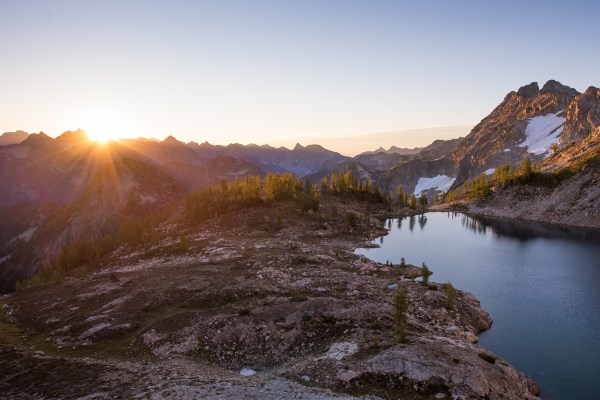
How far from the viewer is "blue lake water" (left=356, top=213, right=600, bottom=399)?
47.9 metres

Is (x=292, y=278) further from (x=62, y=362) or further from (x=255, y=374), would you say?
(x=62, y=362)

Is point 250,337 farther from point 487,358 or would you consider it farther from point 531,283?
point 531,283

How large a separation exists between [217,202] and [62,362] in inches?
4935

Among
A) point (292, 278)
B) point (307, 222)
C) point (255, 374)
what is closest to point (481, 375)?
point (255, 374)

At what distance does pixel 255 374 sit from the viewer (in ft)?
132

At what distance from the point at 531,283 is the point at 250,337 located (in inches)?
2656

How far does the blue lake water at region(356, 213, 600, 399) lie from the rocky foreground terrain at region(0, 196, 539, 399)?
18.1ft

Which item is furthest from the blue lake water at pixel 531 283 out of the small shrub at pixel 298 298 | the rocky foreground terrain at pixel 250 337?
the small shrub at pixel 298 298

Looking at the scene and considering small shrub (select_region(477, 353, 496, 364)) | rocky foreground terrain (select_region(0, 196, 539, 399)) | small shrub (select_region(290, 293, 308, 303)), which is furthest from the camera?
small shrub (select_region(290, 293, 308, 303))

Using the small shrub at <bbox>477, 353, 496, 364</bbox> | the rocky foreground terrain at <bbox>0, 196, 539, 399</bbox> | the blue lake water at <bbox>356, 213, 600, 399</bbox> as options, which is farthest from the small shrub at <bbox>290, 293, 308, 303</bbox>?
the blue lake water at <bbox>356, 213, 600, 399</bbox>

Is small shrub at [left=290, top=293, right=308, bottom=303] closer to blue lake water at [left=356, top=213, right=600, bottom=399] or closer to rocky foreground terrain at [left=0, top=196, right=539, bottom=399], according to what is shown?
rocky foreground terrain at [left=0, top=196, right=539, bottom=399]

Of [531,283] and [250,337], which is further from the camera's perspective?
[531,283]

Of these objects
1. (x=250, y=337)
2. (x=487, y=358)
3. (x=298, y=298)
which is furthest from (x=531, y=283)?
(x=250, y=337)

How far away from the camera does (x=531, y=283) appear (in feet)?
277
